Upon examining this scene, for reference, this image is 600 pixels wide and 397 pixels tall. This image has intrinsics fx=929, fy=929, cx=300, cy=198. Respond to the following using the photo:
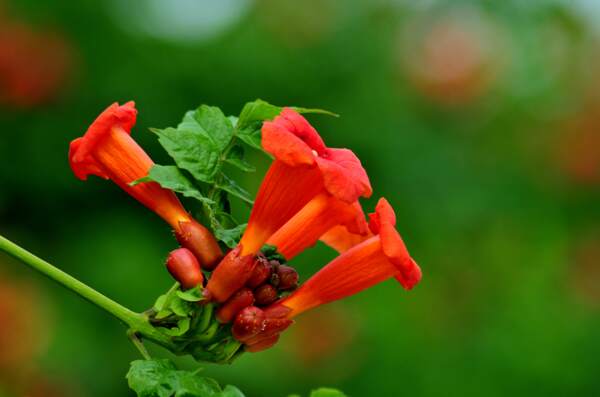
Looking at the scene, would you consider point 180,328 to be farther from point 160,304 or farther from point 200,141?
point 200,141

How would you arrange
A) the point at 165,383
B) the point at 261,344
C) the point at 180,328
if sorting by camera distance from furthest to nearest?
1. the point at 261,344
2. the point at 180,328
3. the point at 165,383

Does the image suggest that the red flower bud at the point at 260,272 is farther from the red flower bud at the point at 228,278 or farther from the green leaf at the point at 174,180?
the green leaf at the point at 174,180

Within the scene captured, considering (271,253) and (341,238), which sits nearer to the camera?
(271,253)

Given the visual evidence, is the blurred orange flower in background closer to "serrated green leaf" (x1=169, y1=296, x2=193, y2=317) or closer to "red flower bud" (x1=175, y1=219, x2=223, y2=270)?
"red flower bud" (x1=175, y1=219, x2=223, y2=270)

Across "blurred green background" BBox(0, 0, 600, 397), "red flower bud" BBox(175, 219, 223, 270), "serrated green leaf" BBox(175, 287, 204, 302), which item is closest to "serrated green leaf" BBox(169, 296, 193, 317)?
"serrated green leaf" BBox(175, 287, 204, 302)

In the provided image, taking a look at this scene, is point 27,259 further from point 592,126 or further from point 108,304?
point 592,126

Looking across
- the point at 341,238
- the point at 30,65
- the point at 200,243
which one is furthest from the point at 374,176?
the point at 200,243

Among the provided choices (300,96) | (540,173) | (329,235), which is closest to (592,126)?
(540,173)
